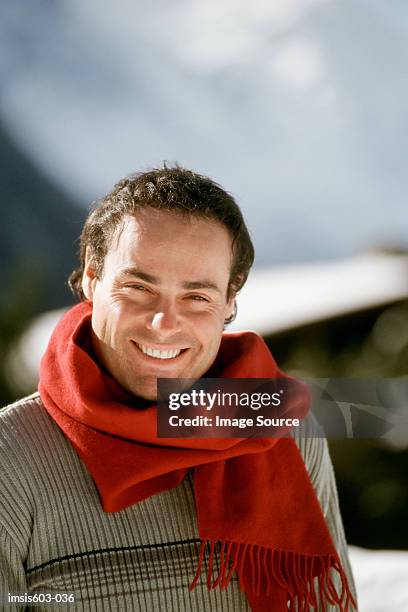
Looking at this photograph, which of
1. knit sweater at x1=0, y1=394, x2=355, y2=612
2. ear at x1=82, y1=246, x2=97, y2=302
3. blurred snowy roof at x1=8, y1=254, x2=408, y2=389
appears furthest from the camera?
blurred snowy roof at x1=8, y1=254, x2=408, y2=389

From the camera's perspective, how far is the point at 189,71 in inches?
629

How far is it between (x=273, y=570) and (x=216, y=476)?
0.24 meters

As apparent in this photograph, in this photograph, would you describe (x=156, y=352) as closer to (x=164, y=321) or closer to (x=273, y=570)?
(x=164, y=321)

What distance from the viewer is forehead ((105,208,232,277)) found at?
1.51m

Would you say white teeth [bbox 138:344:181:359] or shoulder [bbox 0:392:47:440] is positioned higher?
white teeth [bbox 138:344:181:359]

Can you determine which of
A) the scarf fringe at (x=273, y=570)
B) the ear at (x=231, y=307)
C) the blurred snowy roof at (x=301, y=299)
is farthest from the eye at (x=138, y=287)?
the blurred snowy roof at (x=301, y=299)

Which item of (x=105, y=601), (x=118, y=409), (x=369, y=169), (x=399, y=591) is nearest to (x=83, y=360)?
(x=118, y=409)

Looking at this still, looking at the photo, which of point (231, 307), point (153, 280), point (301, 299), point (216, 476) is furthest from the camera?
point (301, 299)

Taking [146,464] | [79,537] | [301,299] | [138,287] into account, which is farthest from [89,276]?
[301,299]

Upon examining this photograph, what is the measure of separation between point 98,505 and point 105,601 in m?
0.19

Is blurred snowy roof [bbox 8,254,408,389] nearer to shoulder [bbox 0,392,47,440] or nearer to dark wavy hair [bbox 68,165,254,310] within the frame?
dark wavy hair [bbox 68,165,254,310]

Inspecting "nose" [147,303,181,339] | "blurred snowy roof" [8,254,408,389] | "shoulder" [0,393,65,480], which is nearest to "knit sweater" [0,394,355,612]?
"shoulder" [0,393,65,480]

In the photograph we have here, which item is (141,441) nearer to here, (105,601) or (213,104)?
(105,601)

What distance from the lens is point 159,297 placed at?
5.03 ft
